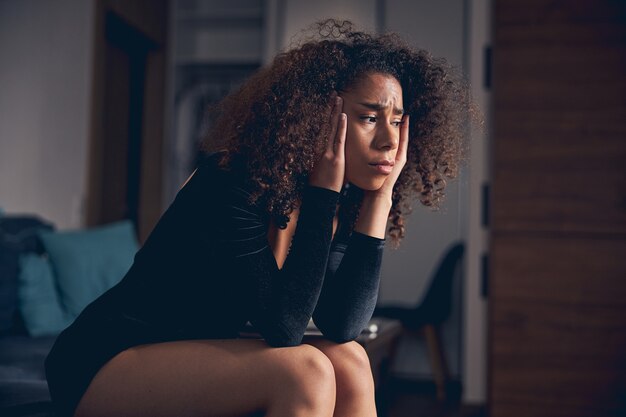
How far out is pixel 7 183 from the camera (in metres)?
3.39

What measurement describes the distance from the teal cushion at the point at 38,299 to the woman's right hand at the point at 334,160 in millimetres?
1514

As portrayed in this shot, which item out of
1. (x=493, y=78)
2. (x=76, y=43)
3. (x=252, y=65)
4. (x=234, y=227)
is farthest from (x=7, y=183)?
(x=234, y=227)

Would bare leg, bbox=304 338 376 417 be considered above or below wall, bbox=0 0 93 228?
below

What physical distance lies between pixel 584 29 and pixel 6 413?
227 cm

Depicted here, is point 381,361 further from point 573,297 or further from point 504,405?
point 573,297

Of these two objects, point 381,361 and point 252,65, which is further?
point 252,65

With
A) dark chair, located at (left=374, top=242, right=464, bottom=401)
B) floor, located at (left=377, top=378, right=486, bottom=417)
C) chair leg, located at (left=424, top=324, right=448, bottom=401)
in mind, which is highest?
dark chair, located at (left=374, top=242, right=464, bottom=401)

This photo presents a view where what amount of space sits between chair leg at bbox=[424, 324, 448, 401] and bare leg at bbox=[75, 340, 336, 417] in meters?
2.74

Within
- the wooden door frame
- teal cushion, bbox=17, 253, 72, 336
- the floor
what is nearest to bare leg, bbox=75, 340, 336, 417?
teal cushion, bbox=17, 253, 72, 336

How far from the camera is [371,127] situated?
1.37 metres

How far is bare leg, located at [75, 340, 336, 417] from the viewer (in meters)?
1.12

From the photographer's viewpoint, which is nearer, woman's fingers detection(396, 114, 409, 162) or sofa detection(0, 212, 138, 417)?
woman's fingers detection(396, 114, 409, 162)

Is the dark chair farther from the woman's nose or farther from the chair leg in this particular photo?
the woman's nose

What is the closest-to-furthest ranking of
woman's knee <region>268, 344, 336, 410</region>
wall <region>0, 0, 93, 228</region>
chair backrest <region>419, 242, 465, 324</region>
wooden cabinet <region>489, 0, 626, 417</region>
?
woman's knee <region>268, 344, 336, 410</region>, wooden cabinet <region>489, 0, 626, 417</region>, wall <region>0, 0, 93, 228</region>, chair backrest <region>419, 242, 465, 324</region>
